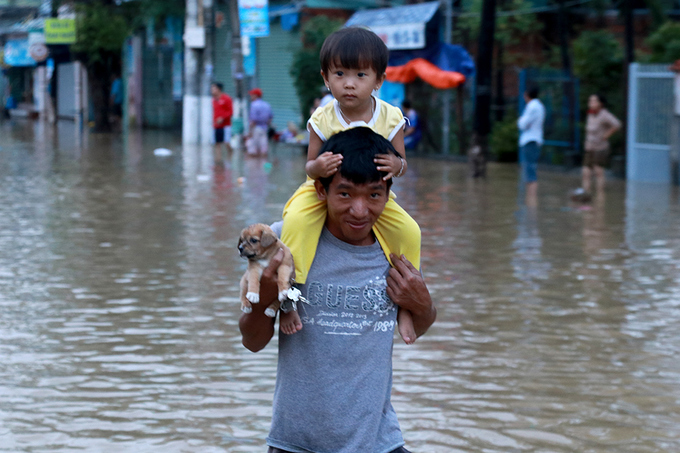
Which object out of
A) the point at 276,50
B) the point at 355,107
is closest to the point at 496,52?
the point at 276,50

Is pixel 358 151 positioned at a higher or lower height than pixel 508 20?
lower

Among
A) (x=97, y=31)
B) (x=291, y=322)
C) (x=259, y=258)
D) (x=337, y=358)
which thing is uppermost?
(x=97, y=31)

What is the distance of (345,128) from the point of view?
304 centimetres

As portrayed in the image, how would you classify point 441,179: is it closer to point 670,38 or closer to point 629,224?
point 670,38

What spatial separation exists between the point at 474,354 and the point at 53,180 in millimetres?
12053

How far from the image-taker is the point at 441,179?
1853 centimetres

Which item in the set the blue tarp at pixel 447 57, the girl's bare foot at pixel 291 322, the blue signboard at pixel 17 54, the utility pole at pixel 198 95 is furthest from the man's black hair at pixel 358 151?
the blue signboard at pixel 17 54

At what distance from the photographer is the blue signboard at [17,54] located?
50.8 meters

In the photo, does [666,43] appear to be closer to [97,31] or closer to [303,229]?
[303,229]

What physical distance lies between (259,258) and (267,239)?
0.19ft

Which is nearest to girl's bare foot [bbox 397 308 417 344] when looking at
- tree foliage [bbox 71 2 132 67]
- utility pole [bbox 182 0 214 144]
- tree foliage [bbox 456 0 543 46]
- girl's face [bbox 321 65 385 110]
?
girl's face [bbox 321 65 385 110]

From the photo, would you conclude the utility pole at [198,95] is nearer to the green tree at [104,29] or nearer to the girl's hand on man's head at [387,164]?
the green tree at [104,29]

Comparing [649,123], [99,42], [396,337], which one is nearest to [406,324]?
[396,337]

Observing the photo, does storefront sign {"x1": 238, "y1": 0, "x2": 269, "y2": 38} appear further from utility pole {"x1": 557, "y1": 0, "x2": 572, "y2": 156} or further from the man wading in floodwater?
→ the man wading in floodwater
